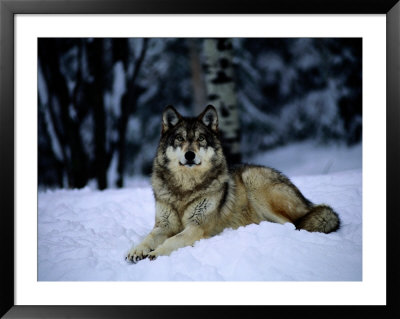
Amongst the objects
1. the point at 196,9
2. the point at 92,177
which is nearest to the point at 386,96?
the point at 196,9

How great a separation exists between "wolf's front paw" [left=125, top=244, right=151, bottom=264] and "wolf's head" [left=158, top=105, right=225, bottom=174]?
0.93m

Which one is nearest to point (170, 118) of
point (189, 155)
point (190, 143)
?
point (190, 143)

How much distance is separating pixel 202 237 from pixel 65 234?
154 centimetres

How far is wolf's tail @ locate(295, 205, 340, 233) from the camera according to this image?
154 inches

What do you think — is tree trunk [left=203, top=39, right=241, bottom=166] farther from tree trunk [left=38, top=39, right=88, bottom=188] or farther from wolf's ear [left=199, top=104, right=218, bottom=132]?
tree trunk [left=38, top=39, right=88, bottom=188]

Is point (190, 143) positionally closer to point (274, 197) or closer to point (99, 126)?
point (274, 197)

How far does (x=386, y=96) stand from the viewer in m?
3.43

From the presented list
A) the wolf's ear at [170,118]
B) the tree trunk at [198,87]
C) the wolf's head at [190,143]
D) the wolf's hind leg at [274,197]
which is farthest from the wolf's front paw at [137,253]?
the tree trunk at [198,87]

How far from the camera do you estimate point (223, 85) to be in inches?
265

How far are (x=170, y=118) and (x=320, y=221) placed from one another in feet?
6.68

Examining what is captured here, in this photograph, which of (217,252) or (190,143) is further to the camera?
(190,143)

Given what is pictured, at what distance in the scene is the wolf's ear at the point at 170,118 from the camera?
13.2 ft

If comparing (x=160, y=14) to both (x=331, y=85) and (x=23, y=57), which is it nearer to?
(x=23, y=57)

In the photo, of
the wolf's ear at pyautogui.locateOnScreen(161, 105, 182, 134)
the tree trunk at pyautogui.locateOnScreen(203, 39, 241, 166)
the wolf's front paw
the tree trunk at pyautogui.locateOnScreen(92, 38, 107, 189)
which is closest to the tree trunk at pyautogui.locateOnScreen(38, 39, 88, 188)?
the tree trunk at pyautogui.locateOnScreen(92, 38, 107, 189)
